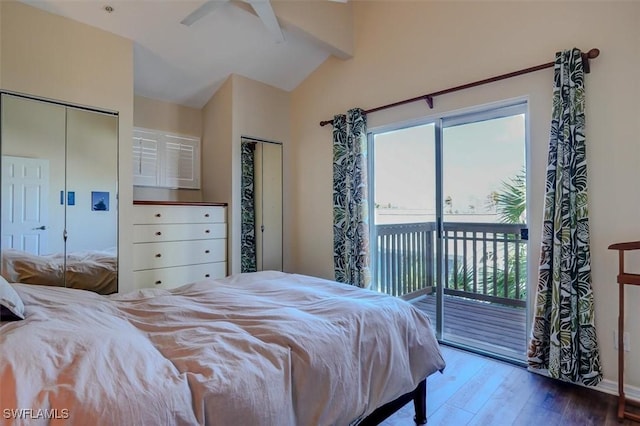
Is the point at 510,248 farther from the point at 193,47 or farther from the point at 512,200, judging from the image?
the point at 193,47

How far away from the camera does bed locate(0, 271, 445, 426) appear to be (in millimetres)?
820

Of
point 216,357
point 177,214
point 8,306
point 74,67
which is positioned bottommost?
point 216,357

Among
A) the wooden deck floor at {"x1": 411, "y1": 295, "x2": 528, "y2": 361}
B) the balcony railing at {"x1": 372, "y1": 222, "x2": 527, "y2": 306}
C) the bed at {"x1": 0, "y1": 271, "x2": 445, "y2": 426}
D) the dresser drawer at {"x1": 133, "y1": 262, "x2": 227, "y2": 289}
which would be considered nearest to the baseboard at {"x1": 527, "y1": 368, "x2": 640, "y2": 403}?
the wooden deck floor at {"x1": 411, "y1": 295, "x2": 528, "y2": 361}

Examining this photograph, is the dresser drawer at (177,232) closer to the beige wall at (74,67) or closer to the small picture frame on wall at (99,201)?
the beige wall at (74,67)

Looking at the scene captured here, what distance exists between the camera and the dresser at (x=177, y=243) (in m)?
3.08

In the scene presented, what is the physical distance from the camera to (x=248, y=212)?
3.87 meters

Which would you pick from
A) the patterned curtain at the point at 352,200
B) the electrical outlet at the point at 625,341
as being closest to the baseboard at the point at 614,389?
the electrical outlet at the point at 625,341

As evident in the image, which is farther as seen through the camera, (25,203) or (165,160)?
(165,160)

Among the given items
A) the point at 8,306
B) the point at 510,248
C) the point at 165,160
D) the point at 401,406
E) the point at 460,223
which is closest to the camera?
the point at 8,306

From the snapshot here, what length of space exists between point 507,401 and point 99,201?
131 inches

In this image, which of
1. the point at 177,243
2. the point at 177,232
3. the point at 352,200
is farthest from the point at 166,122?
the point at 352,200

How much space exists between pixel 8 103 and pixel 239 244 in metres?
2.23

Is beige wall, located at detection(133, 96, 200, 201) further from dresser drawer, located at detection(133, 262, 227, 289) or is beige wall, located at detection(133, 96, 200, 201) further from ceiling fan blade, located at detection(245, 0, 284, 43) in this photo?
ceiling fan blade, located at detection(245, 0, 284, 43)

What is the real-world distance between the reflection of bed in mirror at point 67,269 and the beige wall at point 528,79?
214 cm
